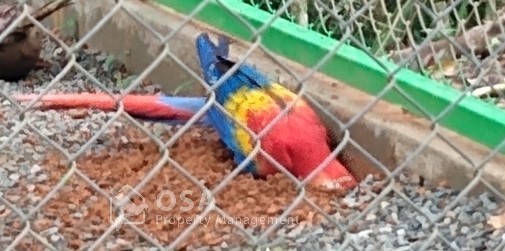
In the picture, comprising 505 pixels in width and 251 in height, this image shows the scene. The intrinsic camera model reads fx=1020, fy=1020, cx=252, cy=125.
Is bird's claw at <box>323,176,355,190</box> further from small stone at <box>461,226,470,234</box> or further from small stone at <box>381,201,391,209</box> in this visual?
small stone at <box>461,226,470,234</box>

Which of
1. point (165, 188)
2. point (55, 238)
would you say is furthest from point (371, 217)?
point (55, 238)

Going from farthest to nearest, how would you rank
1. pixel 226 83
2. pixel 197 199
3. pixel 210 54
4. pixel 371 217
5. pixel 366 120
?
pixel 210 54
pixel 226 83
pixel 366 120
pixel 197 199
pixel 371 217

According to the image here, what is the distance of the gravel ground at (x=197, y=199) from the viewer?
224 centimetres

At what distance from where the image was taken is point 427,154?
8.13 ft

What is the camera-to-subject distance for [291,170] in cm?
265

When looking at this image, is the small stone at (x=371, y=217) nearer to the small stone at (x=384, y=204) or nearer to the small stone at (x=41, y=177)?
the small stone at (x=384, y=204)

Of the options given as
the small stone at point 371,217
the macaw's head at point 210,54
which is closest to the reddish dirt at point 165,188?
the small stone at point 371,217

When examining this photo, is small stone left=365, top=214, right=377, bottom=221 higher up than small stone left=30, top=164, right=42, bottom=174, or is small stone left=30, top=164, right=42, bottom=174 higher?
small stone left=365, top=214, right=377, bottom=221

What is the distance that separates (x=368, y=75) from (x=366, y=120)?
0.19m

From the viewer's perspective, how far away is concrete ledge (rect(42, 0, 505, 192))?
7.92ft

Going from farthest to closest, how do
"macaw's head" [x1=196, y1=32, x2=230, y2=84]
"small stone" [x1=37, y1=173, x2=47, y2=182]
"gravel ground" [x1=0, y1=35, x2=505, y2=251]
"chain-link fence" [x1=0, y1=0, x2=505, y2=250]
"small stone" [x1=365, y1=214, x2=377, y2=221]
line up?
1. "macaw's head" [x1=196, y1=32, x2=230, y2=84]
2. "small stone" [x1=37, y1=173, x2=47, y2=182]
3. "small stone" [x1=365, y1=214, x2=377, y2=221]
4. "gravel ground" [x1=0, y1=35, x2=505, y2=251]
5. "chain-link fence" [x1=0, y1=0, x2=505, y2=250]

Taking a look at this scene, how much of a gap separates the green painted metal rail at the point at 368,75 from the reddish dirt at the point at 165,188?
0.34 meters

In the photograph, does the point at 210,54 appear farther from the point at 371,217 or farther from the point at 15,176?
the point at 371,217

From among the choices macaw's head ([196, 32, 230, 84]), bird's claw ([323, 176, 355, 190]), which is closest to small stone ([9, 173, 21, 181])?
macaw's head ([196, 32, 230, 84])
